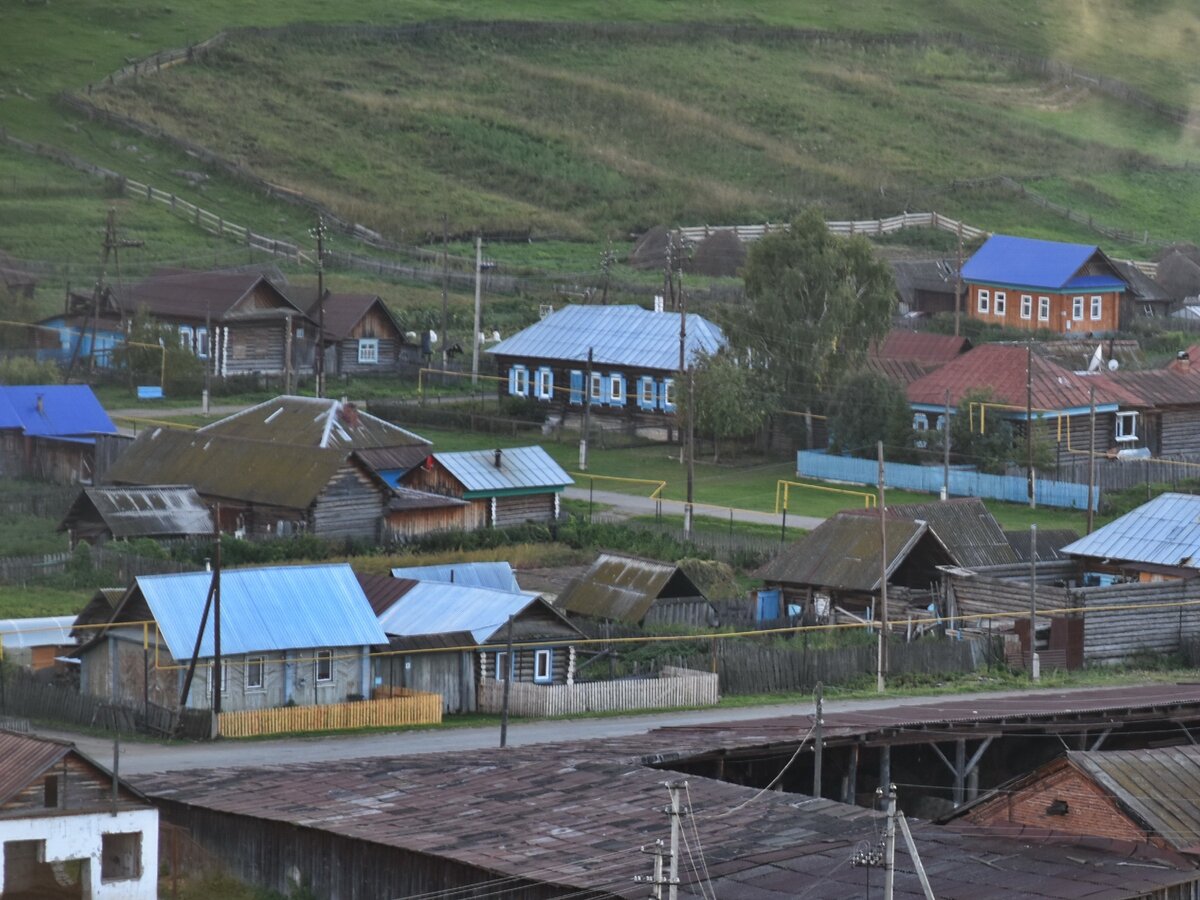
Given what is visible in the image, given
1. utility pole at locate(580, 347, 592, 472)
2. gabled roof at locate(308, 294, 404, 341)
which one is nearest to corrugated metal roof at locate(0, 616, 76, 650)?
utility pole at locate(580, 347, 592, 472)

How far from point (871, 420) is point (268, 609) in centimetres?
3018

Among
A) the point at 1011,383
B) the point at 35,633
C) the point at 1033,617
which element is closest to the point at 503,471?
the point at 1033,617

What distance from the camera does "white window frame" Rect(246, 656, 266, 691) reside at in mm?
40969

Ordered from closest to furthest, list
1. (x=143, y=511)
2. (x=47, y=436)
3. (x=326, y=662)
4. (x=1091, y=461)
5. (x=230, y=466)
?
(x=326, y=662) < (x=143, y=511) < (x=1091, y=461) < (x=230, y=466) < (x=47, y=436)

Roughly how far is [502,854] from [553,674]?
1665 cm

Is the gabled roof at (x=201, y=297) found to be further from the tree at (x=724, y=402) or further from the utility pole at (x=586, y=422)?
the tree at (x=724, y=402)

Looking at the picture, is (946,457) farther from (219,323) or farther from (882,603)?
(219,323)

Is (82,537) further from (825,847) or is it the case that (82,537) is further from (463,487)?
(825,847)

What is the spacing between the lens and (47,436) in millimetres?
62250

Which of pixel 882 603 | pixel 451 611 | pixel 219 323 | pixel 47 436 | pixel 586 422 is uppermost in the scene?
pixel 219 323

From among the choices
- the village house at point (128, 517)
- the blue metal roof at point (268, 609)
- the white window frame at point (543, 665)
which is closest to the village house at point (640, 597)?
the white window frame at point (543, 665)

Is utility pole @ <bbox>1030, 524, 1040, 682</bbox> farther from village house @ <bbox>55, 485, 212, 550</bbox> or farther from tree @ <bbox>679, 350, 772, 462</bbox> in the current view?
tree @ <bbox>679, 350, 772, 462</bbox>

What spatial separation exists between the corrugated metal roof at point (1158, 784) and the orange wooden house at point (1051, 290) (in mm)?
59386

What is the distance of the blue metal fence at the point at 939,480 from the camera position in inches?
2504
